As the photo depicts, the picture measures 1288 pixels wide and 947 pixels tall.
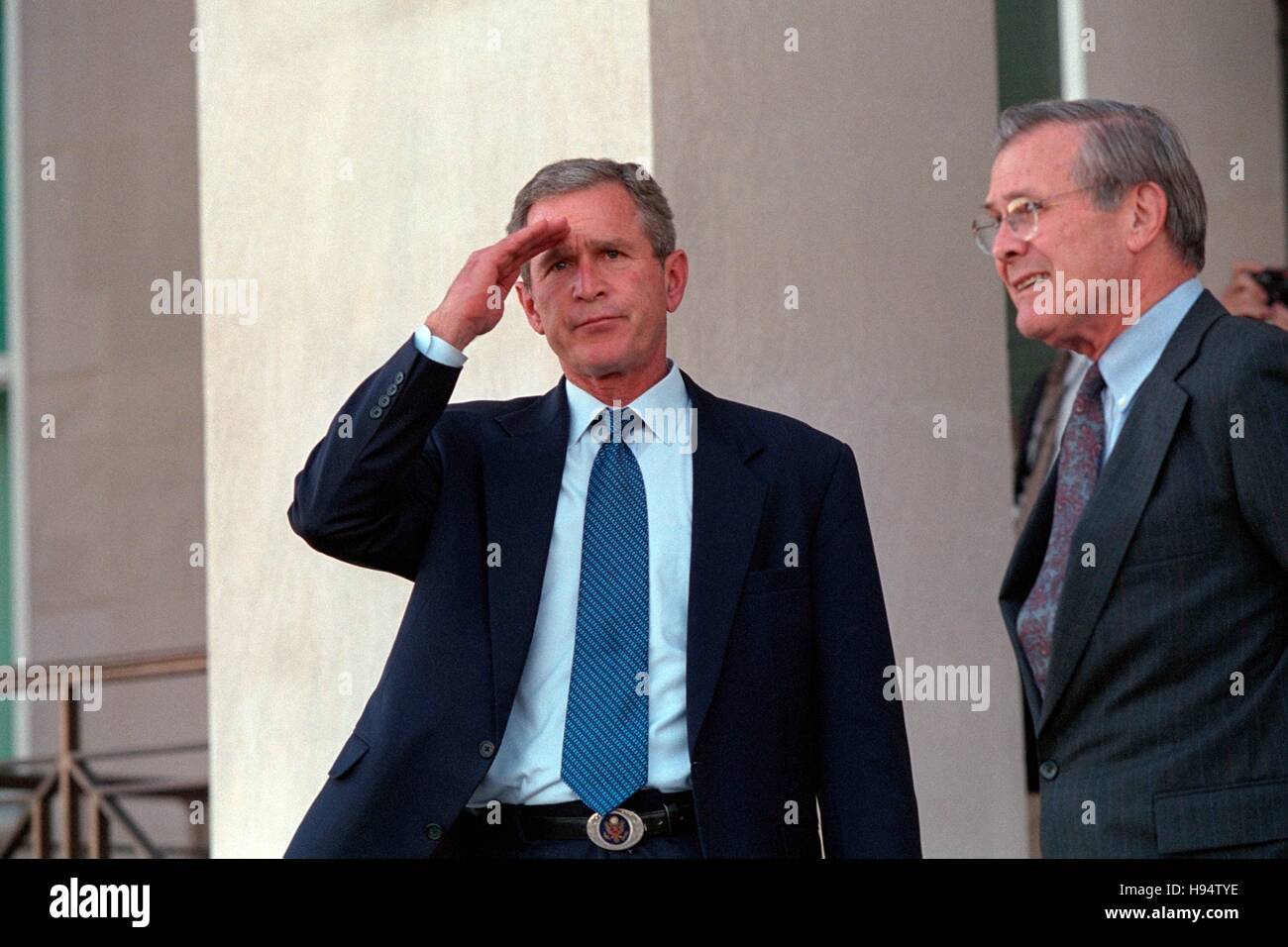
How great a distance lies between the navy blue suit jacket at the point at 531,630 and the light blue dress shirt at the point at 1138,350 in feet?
1.42

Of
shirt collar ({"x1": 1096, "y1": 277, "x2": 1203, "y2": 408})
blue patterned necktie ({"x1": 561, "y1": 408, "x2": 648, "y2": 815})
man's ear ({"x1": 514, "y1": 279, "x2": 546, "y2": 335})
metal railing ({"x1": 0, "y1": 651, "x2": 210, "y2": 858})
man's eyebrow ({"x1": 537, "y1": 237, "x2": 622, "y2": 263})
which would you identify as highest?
man's eyebrow ({"x1": 537, "y1": 237, "x2": 622, "y2": 263})

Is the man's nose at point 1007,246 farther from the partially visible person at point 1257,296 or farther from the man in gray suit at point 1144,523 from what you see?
the partially visible person at point 1257,296

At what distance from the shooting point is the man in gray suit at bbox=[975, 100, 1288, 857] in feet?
9.25

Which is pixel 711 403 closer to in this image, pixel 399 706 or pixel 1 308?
pixel 399 706

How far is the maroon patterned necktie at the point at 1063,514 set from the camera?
3010 millimetres

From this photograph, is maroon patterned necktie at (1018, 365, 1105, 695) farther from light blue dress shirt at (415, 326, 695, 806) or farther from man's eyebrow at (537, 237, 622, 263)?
man's eyebrow at (537, 237, 622, 263)

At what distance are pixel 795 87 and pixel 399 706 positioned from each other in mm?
1974

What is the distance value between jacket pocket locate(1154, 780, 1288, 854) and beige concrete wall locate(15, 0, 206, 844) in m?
7.30

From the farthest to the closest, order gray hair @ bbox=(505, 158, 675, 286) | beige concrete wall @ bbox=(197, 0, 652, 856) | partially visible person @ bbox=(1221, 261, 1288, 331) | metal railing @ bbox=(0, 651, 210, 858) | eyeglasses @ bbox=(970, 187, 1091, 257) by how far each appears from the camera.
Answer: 1. metal railing @ bbox=(0, 651, 210, 858)
2. partially visible person @ bbox=(1221, 261, 1288, 331)
3. beige concrete wall @ bbox=(197, 0, 652, 856)
4. gray hair @ bbox=(505, 158, 675, 286)
5. eyeglasses @ bbox=(970, 187, 1091, 257)

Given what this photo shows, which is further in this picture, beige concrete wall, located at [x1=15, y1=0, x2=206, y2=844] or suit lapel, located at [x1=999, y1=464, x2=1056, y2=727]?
beige concrete wall, located at [x1=15, y1=0, x2=206, y2=844]

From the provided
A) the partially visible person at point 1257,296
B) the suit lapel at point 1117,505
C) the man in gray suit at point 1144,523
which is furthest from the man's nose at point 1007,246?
the partially visible person at point 1257,296

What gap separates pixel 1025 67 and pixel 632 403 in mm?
2685

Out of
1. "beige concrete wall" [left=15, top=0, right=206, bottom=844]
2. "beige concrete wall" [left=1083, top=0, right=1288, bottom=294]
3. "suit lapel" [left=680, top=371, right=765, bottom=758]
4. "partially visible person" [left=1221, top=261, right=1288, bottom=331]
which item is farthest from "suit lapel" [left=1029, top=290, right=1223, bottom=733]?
"beige concrete wall" [left=15, top=0, right=206, bottom=844]
